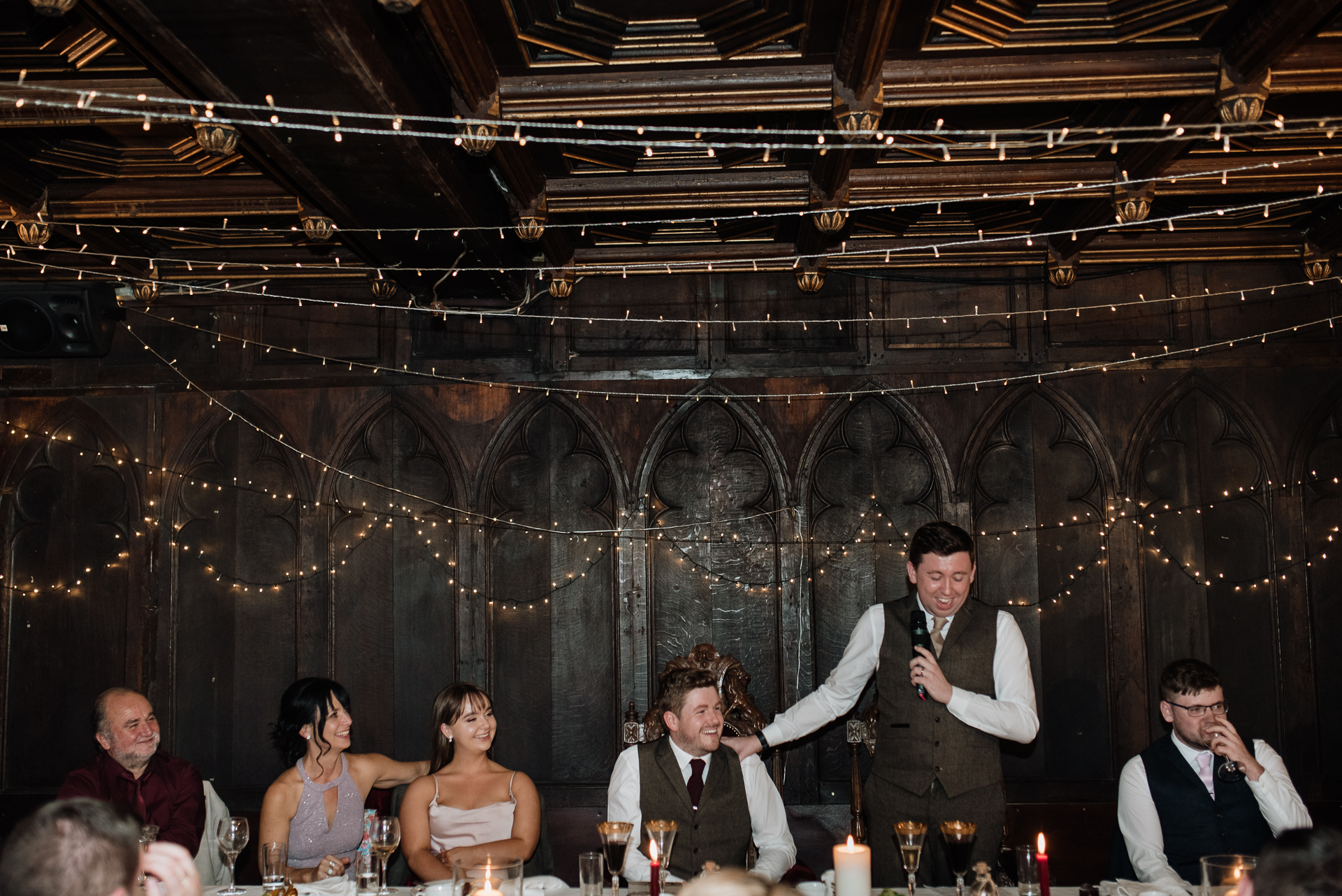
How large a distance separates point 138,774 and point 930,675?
2813mm

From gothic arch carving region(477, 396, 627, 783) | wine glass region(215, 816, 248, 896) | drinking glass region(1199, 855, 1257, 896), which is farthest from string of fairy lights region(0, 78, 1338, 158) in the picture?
gothic arch carving region(477, 396, 627, 783)

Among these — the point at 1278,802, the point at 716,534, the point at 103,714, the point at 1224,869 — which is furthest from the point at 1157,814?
the point at 103,714

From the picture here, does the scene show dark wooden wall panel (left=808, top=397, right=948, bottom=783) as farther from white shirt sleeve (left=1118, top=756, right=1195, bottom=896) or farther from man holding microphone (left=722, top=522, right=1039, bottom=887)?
white shirt sleeve (left=1118, top=756, right=1195, bottom=896)

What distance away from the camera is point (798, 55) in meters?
3.64

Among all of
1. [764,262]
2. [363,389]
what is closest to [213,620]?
[363,389]

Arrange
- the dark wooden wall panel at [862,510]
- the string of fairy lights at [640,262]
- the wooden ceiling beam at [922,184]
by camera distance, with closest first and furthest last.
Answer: the wooden ceiling beam at [922,184] → the string of fairy lights at [640,262] → the dark wooden wall panel at [862,510]

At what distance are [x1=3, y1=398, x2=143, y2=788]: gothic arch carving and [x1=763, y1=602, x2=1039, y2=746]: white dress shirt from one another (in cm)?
429

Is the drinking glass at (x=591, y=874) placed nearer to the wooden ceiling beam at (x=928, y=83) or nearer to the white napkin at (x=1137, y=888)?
the white napkin at (x=1137, y=888)

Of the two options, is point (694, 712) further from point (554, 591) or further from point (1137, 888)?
point (554, 591)

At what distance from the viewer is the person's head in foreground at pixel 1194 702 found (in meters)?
3.33

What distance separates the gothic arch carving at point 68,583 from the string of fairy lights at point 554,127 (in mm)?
3064

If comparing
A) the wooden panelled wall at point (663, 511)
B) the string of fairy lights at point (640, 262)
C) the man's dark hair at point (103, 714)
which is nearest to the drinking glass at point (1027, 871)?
the man's dark hair at point (103, 714)

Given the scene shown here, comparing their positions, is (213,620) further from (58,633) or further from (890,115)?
(890,115)

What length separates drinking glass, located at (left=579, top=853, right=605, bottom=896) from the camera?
247cm
